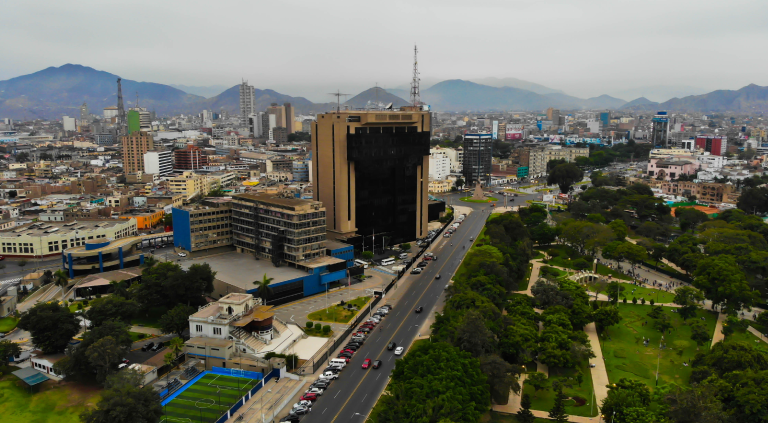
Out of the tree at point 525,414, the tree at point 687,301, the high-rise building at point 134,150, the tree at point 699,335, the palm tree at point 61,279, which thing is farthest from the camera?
the high-rise building at point 134,150

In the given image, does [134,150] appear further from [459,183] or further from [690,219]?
[690,219]

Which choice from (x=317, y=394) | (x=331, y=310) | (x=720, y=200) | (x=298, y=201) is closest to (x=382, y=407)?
(x=317, y=394)

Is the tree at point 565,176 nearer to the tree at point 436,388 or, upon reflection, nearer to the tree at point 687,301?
the tree at point 687,301

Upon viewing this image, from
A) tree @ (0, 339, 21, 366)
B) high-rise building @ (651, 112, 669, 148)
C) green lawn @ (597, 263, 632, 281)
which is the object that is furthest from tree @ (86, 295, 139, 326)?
high-rise building @ (651, 112, 669, 148)

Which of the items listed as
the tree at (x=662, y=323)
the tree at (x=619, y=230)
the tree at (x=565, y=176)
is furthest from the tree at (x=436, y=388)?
the tree at (x=565, y=176)

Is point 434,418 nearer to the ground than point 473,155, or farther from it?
nearer to the ground

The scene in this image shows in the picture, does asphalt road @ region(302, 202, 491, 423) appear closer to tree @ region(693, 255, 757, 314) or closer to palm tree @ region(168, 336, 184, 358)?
palm tree @ region(168, 336, 184, 358)

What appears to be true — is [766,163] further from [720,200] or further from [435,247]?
[435,247]
